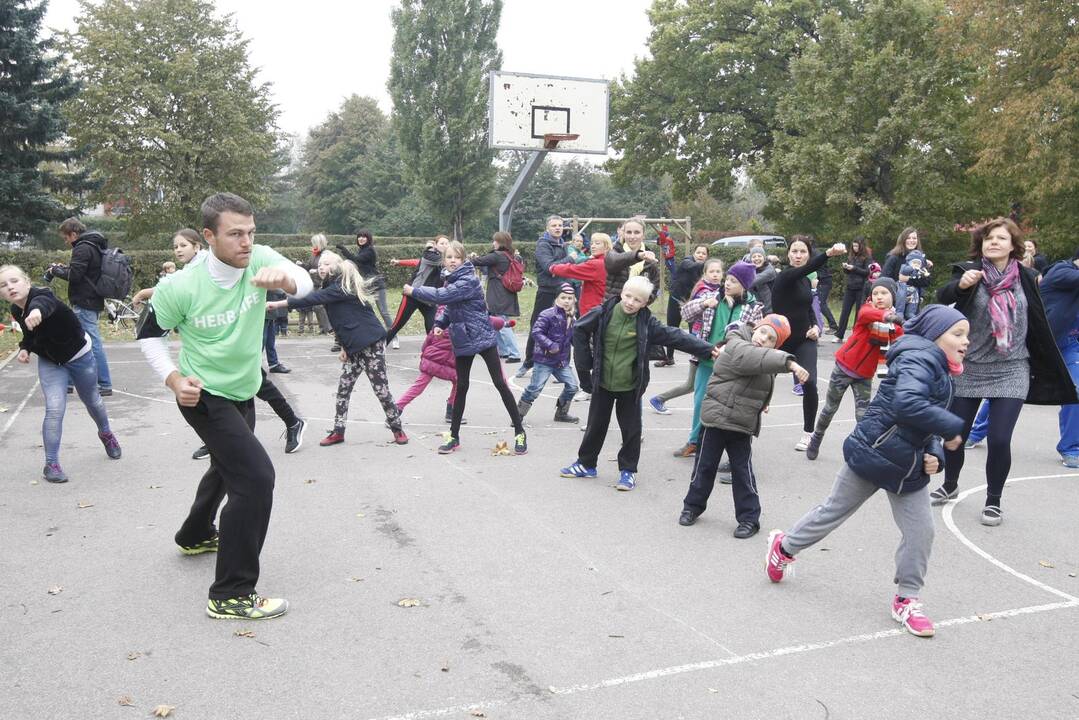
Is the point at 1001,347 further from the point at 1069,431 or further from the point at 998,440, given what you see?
the point at 1069,431

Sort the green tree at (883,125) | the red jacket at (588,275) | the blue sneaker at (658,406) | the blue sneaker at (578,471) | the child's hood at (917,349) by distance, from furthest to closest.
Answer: the green tree at (883,125) < the blue sneaker at (658,406) < the red jacket at (588,275) < the blue sneaker at (578,471) < the child's hood at (917,349)

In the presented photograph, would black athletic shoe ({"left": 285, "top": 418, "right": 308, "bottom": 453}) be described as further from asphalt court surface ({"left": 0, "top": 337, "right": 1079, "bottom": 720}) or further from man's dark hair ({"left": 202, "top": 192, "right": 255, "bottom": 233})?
man's dark hair ({"left": 202, "top": 192, "right": 255, "bottom": 233})

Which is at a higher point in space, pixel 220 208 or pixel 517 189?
pixel 517 189

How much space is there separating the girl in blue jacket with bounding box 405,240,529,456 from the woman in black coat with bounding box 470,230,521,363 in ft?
13.5

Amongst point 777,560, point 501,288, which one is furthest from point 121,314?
point 777,560

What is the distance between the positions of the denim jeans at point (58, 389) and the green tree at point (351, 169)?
181 ft

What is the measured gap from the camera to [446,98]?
169 feet

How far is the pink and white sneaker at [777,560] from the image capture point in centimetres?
504

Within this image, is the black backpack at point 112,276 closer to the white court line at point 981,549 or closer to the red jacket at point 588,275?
the red jacket at point 588,275

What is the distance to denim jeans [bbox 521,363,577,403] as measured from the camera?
30.7ft

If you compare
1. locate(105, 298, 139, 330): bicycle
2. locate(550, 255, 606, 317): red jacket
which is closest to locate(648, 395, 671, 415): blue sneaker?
locate(550, 255, 606, 317): red jacket

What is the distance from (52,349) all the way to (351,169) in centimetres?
6159

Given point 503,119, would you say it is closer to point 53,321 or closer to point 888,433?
point 53,321

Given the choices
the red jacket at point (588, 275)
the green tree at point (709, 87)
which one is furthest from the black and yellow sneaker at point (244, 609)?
the green tree at point (709, 87)
